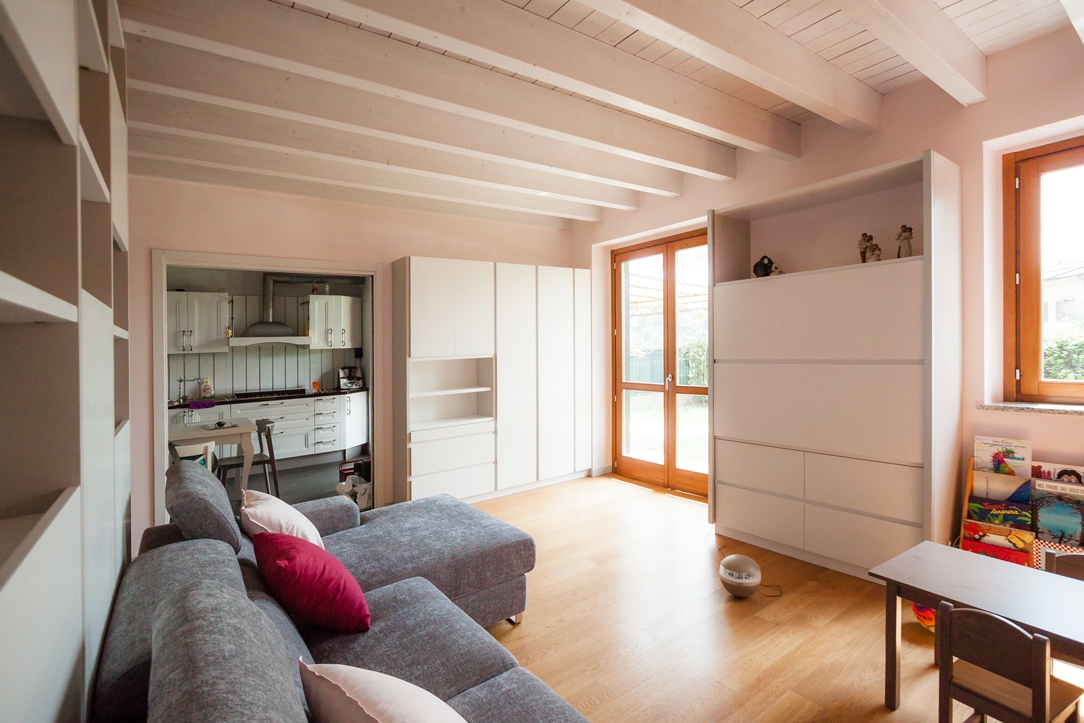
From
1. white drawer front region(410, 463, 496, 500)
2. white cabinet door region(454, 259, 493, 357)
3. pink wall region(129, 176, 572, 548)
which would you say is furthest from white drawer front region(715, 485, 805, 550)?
pink wall region(129, 176, 572, 548)

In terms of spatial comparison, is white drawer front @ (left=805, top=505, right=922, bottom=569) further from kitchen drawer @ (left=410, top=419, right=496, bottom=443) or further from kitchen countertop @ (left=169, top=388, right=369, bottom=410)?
kitchen countertop @ (left=169, top=388, right=369, bottom=410)

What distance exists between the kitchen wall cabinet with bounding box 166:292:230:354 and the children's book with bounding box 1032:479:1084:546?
7205 mm

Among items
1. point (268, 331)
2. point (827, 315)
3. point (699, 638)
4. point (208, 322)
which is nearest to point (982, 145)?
point (827, 315)

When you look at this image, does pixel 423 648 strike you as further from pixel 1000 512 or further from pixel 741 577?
pixel 1000 512

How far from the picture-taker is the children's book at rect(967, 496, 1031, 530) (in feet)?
8.78

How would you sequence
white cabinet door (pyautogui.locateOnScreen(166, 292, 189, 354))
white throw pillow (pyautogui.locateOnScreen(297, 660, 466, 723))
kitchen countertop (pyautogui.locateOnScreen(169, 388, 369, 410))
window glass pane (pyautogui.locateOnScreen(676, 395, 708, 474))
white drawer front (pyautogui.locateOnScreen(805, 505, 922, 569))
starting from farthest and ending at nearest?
white cabinet door (pyautogui.locateOnScreen(166, 292, 189, 354)) → kitchen countertop (pyautogui.locateOnScreen(169, 388, 369, 410)) → window glass pane (pyautogui.locateOnScreen(676, 395, 708, 474)) → white drawer front (pyautogui.locateOnScreen(805, 505, 922, 569)) → white throw pillow (pyautogui.locateOnScreen(297, 660, 466, 723))

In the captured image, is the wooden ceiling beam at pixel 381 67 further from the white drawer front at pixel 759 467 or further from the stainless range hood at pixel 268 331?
the stainless range hood at pixel 268 331

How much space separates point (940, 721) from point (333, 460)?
660 centimetres

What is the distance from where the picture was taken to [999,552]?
8.76ft

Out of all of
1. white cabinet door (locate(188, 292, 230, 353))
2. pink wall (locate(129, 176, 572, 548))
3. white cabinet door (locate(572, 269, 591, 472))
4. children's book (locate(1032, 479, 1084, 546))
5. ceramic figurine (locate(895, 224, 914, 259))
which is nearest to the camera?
children's book (locate(1032, 479, 1084, 546))

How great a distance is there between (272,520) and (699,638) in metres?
2.00

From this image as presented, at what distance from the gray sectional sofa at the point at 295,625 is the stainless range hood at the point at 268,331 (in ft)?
13.8

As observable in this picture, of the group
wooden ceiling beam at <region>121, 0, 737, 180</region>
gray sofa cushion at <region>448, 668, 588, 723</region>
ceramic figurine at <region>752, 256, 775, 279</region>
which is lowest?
gray sofa cushion at <region>448, 668, 588, 723</region>

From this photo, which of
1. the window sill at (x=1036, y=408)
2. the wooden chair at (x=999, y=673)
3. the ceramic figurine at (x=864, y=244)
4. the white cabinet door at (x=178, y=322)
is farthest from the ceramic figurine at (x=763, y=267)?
the white cabinet door at (x=178, y=322)
